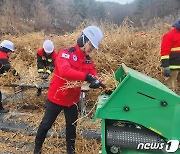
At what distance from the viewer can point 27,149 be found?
14.3 feet

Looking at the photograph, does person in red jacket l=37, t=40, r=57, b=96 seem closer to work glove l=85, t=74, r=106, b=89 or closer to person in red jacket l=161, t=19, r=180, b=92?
person in red jacket l=161, t=19, r=180, b=92

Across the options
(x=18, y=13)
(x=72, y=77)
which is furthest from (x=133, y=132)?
(x=18, y=13)

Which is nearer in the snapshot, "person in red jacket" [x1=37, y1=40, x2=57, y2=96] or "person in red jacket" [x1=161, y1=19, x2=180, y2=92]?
"person in red jacket" [x1=161, y1=19, x2=180, y2=92]

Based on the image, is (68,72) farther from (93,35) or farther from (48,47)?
(48,47)

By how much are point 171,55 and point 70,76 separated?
2.73 meters

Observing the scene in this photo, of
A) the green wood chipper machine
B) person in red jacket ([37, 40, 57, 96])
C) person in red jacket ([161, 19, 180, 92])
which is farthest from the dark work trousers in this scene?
person in red jacket ([37, 40, 57, 96])

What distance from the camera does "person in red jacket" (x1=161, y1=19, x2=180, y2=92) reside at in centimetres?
508

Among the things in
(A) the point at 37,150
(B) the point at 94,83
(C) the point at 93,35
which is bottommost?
(A) the point at 37,150

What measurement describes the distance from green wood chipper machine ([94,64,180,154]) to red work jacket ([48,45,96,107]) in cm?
92

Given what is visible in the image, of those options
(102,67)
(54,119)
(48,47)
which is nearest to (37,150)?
(54,119)

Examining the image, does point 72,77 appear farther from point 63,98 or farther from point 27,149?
point 27,149

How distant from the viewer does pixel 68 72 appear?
10.4 ft

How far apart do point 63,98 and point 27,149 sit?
1.31m

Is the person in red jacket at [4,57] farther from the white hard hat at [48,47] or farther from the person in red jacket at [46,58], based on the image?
the white hard hat at [48,47]
